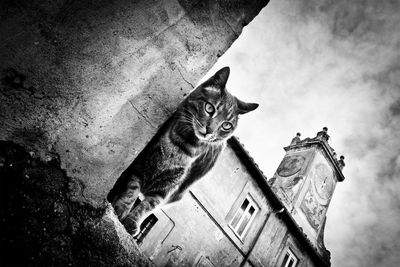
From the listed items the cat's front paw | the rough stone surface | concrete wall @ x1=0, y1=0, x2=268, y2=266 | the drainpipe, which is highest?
the drainpipe

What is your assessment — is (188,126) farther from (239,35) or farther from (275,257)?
(275,257)

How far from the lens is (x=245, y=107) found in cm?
326

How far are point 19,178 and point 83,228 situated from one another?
34 centimetres

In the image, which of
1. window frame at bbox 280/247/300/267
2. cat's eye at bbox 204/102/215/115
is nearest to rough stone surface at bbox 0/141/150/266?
cat's eye at bbox 204/102/215/115

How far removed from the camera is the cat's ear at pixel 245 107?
323cm

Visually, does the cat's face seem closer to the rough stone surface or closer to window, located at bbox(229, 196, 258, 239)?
the rough stone surface

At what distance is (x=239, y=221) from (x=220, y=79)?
35.7ft

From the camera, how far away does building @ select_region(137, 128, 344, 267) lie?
9945 millimetres

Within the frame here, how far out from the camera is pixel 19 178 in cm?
101

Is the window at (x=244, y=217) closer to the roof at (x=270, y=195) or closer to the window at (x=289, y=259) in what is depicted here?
the roof at (x=270, y=195)

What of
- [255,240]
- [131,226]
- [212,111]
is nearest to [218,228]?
[255,240]

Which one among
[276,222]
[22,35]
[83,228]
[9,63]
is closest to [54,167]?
[83,228]

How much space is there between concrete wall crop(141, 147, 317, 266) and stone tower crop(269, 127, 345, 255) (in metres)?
2.99

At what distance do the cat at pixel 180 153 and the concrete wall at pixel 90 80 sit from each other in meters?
0.63
